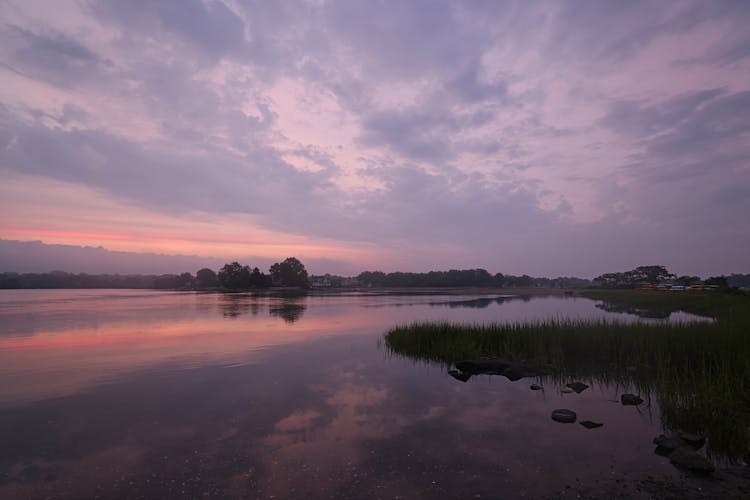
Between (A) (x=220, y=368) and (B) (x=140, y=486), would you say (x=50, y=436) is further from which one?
(A) (x=220, y=368)

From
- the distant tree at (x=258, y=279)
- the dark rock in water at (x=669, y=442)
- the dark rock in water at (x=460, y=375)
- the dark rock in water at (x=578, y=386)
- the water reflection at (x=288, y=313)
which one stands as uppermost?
the distant tree at (x=258, y=279)

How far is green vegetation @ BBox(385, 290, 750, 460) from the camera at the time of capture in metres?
9.84

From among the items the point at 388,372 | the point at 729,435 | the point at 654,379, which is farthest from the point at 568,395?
the point at 388,372

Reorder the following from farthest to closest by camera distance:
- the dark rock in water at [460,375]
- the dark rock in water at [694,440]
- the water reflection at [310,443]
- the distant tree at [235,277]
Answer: the distant tree at [235,277]
the dark rock in water at [460,375]
the dark rock in water at [694,440]
the water reflection at [310,443]

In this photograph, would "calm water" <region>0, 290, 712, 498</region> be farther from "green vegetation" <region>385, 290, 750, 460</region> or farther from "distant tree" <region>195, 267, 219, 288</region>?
"distant tree" <region>195, 267, 219, 288</region>

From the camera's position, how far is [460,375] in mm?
16594

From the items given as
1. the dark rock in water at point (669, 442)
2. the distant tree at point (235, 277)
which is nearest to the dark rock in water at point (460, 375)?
the dark rock in water at point (669, 442)

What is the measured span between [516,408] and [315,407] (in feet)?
20.5

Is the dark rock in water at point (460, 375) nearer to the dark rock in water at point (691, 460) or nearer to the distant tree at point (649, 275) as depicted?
the dark rock in water at point (691, 460)

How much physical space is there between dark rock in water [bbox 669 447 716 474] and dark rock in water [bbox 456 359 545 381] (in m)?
7.88

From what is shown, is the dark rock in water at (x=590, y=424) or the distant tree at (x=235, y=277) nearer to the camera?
the dark rock in water at (x=590, y=424)

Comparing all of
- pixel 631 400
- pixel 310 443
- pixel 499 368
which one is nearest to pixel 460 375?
pixel 499 368

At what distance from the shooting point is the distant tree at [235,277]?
12719 centimetres

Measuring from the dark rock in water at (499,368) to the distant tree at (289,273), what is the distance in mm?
120405
